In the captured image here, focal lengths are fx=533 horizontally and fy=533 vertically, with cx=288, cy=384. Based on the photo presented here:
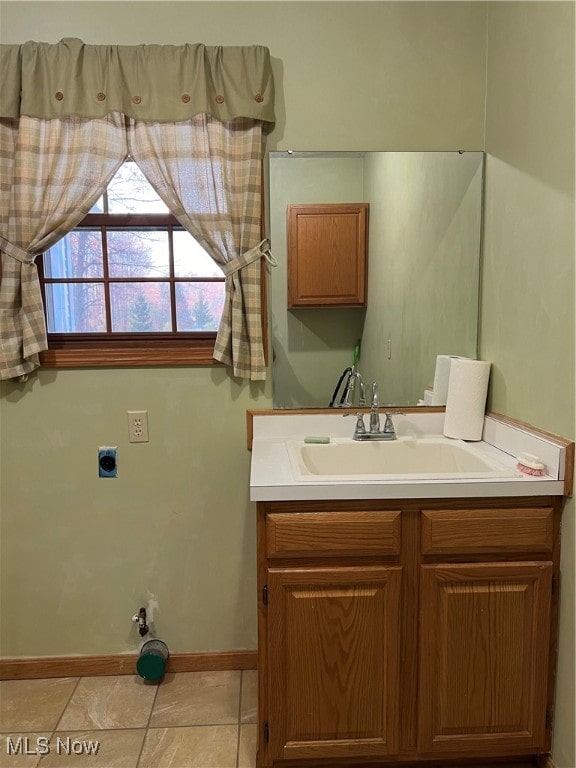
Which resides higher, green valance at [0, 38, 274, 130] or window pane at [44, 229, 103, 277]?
green valance at [0, 38, 274, 130]

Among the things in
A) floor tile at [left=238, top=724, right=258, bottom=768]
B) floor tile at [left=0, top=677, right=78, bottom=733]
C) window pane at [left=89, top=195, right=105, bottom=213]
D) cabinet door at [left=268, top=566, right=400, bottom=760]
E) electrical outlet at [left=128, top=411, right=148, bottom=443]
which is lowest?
floor tile at [left=0, top=677, right=78, bottom=733]

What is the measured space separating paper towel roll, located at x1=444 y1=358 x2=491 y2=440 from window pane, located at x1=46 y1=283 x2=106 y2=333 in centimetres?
131

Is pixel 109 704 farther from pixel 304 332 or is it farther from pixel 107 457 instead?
pixel 304 332

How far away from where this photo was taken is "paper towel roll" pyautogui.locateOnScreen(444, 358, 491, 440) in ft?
6.03

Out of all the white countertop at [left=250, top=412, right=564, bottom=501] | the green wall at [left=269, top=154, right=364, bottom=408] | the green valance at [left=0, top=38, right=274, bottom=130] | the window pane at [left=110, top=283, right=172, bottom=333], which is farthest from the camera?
the window pane at [left=110, top=283, right=172, bottom=333]

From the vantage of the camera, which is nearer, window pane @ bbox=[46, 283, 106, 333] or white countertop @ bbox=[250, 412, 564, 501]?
white countertop @ bbox=[250, 412, 564, 501]

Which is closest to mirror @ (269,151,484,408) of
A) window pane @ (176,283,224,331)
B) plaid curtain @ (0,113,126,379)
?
window pane @ (176,283,224,331)

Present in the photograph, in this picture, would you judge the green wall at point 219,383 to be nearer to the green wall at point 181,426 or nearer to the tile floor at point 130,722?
the green wall at point 181,426

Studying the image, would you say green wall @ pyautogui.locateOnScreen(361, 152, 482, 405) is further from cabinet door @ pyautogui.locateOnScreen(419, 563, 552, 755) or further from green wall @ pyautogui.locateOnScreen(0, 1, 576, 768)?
cabinet door @ pyautogui.locateOnScreen(419, 563, 552, 755)

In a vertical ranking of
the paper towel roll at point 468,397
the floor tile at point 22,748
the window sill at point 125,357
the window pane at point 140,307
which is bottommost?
the floor tile at point 22,748

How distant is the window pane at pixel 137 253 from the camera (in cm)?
200

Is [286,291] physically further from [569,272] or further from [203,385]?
[569,272]

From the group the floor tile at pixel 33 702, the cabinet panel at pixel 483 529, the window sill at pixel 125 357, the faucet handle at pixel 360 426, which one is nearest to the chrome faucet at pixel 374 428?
the faucet handle at pixel 360 426

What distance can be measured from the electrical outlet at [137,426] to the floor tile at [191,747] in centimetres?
97
